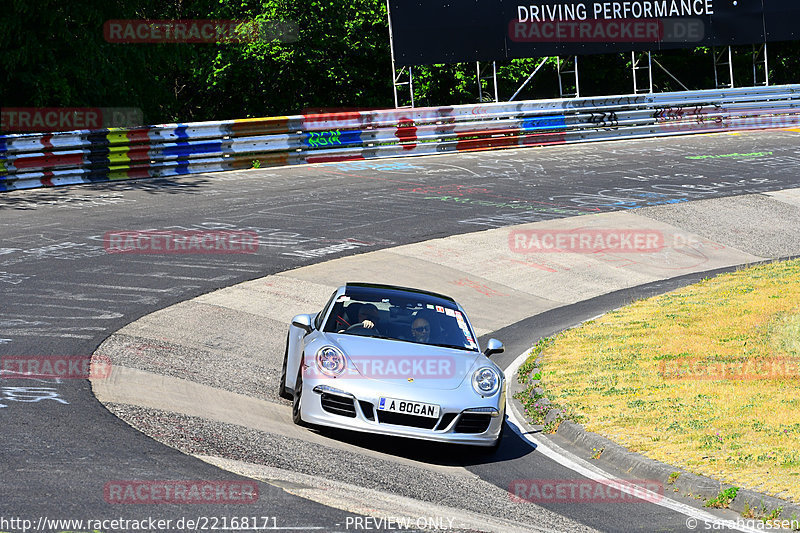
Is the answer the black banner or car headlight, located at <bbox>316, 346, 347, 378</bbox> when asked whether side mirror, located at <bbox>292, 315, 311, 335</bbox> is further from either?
the black banner

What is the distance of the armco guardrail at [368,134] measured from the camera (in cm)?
2269

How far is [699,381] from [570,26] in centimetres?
2406

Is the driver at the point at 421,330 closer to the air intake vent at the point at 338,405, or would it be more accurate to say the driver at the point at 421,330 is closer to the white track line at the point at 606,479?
the air intake vent at the point at 338,405

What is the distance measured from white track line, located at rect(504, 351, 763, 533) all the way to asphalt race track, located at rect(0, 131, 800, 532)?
160 millimetres

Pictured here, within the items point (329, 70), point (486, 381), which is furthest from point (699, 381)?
point (329, 70)

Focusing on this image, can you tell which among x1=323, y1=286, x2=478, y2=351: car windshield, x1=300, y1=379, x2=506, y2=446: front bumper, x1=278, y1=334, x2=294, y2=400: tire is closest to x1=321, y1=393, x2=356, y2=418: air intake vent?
x1=300, y1=379, x2=506, y2=446: front bumper

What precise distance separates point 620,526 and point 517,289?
1062 cm

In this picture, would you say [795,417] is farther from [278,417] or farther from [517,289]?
[517,289]

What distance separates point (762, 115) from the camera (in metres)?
33.6

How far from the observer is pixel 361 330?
9.54 meters

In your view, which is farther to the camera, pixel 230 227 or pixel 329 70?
pixel 329 70

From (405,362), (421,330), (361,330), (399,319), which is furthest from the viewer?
(399,319)

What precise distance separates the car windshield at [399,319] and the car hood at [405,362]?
0.21 m

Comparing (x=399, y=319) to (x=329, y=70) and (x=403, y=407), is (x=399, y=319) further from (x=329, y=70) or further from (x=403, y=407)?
(x=329, y=70)
